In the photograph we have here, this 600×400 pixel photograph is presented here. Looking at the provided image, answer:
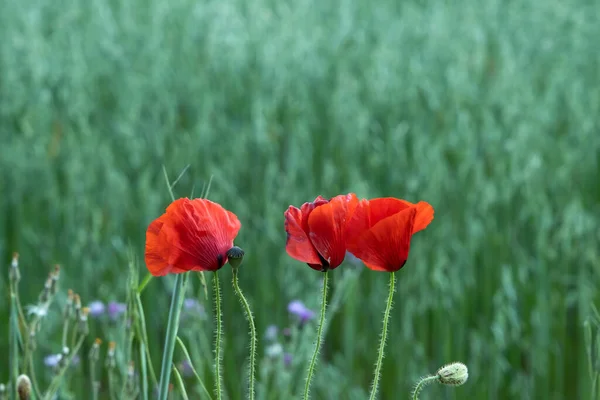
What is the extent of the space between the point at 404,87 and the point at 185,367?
131cm

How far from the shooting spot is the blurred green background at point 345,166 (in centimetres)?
195

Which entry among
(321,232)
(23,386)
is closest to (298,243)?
(321,232)

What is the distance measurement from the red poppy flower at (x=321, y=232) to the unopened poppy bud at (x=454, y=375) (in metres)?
0.13

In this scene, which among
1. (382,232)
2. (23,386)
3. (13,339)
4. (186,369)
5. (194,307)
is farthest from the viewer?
(186,369)

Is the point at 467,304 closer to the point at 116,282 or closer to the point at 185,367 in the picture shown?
the point at 185,367

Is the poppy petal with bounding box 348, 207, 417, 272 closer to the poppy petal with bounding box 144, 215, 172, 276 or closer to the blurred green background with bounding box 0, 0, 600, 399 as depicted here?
the poppy petal with bounding box 144, 215, 172, 276

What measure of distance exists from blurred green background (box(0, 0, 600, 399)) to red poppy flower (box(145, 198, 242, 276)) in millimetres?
739

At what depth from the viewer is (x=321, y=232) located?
0.71 m

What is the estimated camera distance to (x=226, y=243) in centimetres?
74

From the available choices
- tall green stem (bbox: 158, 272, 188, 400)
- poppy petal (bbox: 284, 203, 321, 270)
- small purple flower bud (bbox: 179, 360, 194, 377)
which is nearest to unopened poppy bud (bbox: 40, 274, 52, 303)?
tall green stem (bbox: 158, 272, 188, 400)

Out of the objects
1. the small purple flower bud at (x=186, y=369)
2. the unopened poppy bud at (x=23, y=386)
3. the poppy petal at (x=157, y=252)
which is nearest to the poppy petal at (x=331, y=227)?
the poppy petal at (x=157, y=252)

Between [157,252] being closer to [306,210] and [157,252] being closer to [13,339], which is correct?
[306,210]

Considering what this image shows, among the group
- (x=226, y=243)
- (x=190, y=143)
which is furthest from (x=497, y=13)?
(x=226, y=243)

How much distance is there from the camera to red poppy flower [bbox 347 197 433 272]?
2.31 ft
